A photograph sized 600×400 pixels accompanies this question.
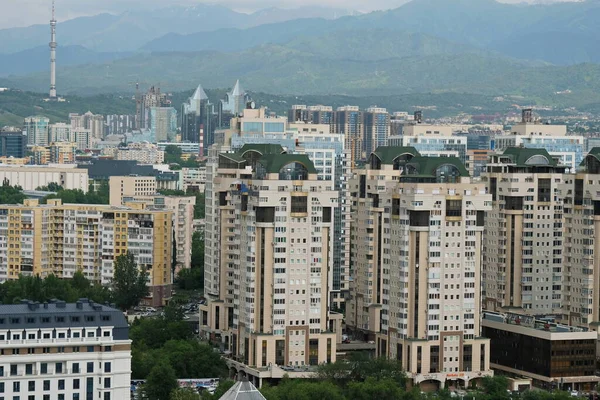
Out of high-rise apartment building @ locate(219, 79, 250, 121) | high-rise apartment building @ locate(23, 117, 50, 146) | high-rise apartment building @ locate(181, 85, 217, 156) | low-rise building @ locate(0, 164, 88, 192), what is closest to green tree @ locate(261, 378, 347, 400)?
low-rise building @ locate(0, 164, 88, 192)

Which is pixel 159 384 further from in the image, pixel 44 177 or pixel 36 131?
pixel 36 131

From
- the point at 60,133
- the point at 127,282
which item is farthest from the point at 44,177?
the point at 127,282

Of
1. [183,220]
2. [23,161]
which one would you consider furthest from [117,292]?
[23,161]

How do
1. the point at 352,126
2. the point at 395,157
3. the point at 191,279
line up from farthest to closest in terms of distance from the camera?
the point at 352,126 → the point at 191,279 → the point at 395,157

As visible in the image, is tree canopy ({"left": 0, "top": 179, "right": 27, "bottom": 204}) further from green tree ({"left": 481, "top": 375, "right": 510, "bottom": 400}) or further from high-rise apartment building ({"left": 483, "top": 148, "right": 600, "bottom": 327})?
green tree ({"left": 481, "top": 375, "right": 510, "bottom": 400})

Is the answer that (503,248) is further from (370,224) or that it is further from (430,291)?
(430,291)

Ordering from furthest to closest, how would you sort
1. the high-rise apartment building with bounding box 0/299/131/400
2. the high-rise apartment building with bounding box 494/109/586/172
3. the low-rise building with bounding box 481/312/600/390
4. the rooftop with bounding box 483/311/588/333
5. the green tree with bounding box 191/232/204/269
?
the green tree with bounding box 191/232/204/269, the high-rise apartment building with bounding box 494/109/586/172, the rooftop with bounding box 483/311/588/333, the low-rise building with bounding box 481/312/600/390, the high-rise apartment building with bounding box 0/299/131/400
